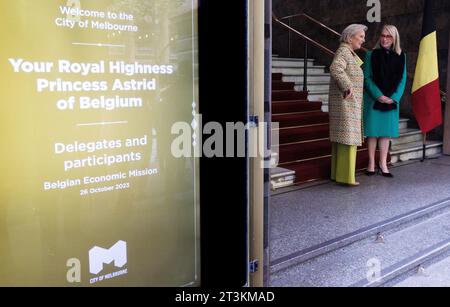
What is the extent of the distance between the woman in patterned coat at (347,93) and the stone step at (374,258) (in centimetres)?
91

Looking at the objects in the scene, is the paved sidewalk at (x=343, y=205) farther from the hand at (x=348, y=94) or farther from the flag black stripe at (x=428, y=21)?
the flag black stripe at (x=428, y=21)

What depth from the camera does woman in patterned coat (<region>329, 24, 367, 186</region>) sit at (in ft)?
12.7

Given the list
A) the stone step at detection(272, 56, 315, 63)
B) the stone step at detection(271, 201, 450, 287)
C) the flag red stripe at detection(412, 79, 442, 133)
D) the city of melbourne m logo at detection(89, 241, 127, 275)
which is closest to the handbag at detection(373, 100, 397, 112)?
the flag red stripe at detection(412, 79, 442, 133)

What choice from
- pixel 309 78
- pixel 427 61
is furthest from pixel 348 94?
pixel 309 78

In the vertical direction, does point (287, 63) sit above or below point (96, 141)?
above

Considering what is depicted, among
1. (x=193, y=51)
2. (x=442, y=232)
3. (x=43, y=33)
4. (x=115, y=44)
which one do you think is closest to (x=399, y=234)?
(x=442, y=232)

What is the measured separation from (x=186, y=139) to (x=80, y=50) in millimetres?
491

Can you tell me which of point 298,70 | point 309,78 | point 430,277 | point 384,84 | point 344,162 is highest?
point 298,70

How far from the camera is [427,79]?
482 cm

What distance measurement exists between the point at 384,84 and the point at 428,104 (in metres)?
0.98

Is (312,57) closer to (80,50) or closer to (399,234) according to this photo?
(399,234)

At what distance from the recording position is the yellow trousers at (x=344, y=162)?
405cm

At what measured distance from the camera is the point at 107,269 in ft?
5.22

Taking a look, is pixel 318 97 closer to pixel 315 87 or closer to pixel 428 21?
pixel 315 87
